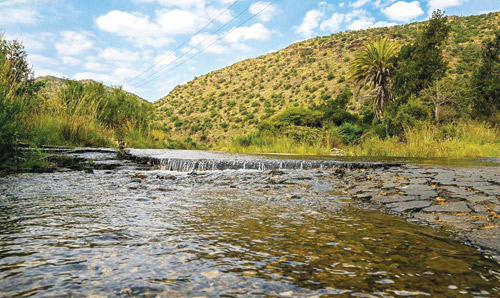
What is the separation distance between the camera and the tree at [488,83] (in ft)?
50.5

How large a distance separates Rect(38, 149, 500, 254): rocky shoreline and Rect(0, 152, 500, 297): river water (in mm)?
317

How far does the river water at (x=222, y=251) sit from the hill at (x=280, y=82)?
1183 inches

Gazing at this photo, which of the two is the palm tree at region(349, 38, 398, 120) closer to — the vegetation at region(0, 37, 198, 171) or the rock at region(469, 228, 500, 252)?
the vegetation at region(0, 37, 198, 171)

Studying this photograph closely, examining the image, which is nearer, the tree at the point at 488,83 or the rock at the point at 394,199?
the rock at the point at 394,199

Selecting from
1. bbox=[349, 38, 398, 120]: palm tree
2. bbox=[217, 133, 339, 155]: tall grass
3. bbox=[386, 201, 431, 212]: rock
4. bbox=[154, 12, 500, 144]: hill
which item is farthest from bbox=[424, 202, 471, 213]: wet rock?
bbox=[154, 12, 500, 144]: hill

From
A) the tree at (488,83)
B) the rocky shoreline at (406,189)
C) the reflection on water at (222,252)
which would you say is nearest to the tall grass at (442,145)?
the tree at (488,83)

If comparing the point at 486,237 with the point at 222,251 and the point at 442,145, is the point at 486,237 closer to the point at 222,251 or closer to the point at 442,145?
the point at 222,251

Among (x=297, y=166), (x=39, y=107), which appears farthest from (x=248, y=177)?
(x=39, y=107)

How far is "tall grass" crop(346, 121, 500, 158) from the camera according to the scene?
10664 mm

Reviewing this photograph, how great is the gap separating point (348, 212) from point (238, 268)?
1.93 meters

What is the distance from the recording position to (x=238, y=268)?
66.8 inches

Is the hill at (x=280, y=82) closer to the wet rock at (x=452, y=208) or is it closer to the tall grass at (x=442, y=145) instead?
the tall grass at (x=442, y=145)

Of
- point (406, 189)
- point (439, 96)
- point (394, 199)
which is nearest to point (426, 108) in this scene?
point (439, 96)

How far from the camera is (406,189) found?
4262mm
